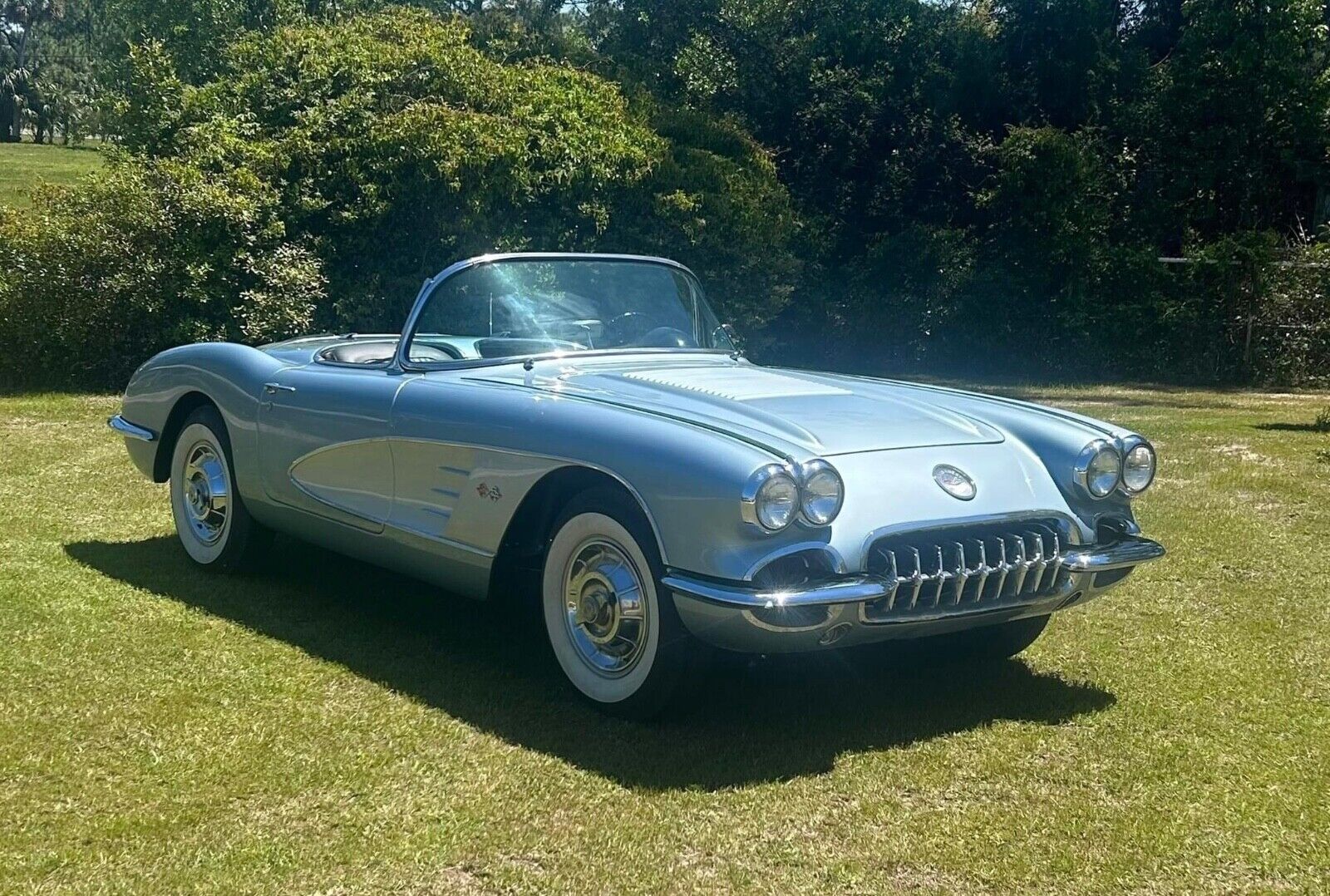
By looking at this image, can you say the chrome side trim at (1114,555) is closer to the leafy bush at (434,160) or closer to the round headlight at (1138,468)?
the round headlight at (1138,468)

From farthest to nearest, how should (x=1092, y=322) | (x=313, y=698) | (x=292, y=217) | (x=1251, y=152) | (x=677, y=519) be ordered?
(x=1251, y=152), (x=1092, y=322), (x=292, y=217), (x=313, y=698), (x=677, y=519)

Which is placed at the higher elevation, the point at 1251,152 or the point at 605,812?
the point at 1251,152

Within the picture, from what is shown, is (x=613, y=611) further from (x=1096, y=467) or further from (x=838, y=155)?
(x=838, y=155)

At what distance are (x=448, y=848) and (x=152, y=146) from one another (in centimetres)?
1245

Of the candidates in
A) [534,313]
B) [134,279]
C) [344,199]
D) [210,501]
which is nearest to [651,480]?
[534,313]

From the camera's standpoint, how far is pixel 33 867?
3.00m

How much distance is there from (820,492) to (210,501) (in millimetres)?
3199

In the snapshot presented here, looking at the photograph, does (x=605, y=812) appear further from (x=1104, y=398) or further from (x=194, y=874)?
(x=1104, y=398)

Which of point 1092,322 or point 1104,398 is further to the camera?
point 1092,322

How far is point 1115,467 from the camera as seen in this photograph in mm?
4355

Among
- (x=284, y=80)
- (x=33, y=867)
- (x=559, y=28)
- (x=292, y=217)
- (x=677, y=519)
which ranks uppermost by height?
(x=559, y=28)

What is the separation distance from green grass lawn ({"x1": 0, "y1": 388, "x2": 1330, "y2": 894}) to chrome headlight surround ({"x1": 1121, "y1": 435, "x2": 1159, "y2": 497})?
66 cm

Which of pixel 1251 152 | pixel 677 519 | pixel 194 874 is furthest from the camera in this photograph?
pixel 1251 152

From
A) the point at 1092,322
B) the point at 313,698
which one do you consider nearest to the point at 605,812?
the point at 313,698
